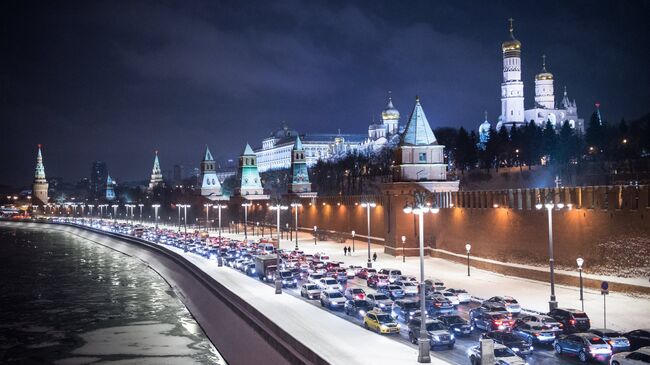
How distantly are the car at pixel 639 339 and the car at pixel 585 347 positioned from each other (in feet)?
6.12

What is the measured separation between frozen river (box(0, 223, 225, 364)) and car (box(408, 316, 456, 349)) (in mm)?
10917

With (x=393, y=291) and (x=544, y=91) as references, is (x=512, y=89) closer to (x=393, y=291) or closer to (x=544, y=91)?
(x=544, y=91)

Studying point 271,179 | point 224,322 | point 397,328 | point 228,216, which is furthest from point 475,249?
point 271,179

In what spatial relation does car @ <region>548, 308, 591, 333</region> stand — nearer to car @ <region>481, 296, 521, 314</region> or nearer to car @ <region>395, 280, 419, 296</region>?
car @ <region>481, 296, 521, 314</region>

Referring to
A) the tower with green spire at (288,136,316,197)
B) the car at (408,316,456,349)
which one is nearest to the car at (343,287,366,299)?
the car at (408,316,456,349)

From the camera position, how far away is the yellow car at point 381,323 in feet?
80.8

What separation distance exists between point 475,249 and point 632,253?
14596 millimetres

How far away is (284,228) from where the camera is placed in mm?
89938

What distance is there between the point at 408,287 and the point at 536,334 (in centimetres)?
1270

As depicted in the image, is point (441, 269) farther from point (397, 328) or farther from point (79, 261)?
point (79, 261)

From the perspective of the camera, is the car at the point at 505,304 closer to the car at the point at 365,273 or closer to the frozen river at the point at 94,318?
the frozen river at the point at 94,318

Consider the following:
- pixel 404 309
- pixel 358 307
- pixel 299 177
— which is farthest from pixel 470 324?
pixel 299 177

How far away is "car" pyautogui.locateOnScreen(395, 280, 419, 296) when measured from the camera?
3502 cm

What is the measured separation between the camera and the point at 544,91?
155250mm
